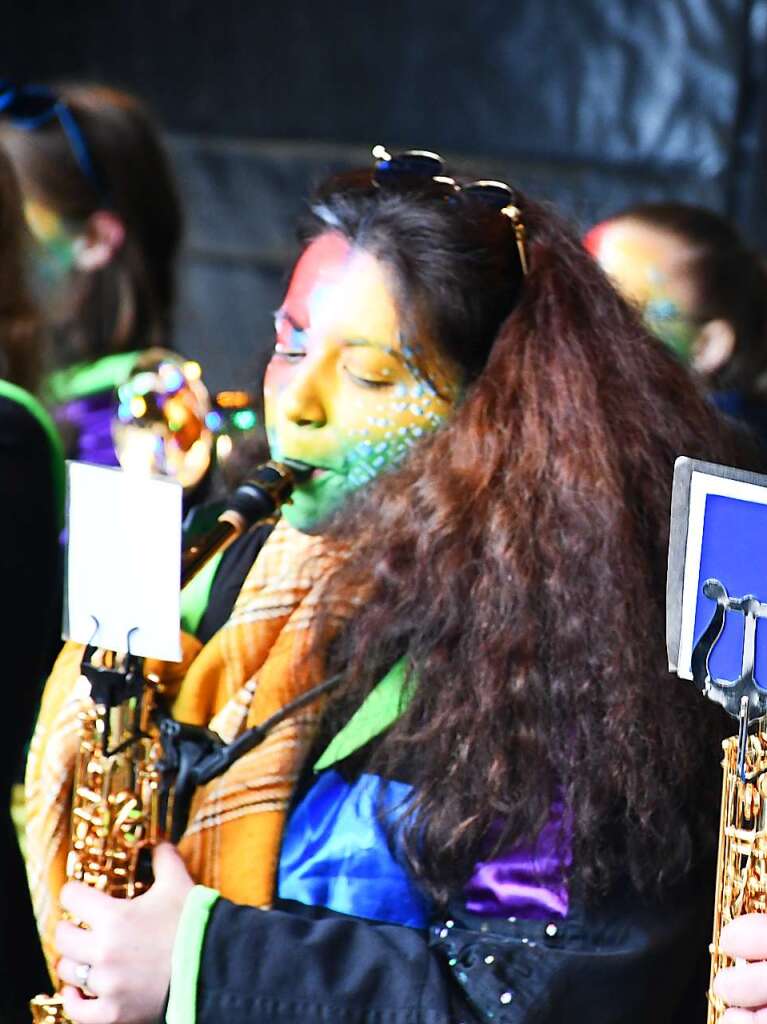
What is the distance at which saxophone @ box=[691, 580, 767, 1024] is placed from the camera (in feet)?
3.51

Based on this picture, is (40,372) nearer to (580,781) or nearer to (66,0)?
(580,781)

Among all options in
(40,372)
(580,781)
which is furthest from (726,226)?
(580,781)

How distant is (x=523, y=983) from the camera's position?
1.26 meters

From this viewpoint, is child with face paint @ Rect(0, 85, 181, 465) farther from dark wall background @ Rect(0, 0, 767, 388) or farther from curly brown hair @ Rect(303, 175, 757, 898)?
curly brown hair @ Rect(303, 175, 757, 898)

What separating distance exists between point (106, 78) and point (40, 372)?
9.91 ft

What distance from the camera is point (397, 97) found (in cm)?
432

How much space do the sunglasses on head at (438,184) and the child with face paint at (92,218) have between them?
43.9 inches

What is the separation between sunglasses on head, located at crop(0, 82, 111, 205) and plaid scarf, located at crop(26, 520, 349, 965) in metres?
1.37

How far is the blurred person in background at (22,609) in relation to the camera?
160 centimetres

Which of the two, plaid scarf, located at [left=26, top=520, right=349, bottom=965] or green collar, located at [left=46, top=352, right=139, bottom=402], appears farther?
green collar, located at [left=46, top=352, right=139, bottom=402]

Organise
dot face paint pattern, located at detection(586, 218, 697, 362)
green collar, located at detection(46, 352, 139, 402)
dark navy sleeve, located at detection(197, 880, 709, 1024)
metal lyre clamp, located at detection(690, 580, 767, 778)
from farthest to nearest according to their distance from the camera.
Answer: dot face paint pattern, located at detection(586, 218, 697, 362), green collar, located at detection(46, 352, 139, 402), dark navy sleeve, located at detection(197, 880, 709, 1024), metal lyre clamp, located at detection(690, 580, 767, 778)

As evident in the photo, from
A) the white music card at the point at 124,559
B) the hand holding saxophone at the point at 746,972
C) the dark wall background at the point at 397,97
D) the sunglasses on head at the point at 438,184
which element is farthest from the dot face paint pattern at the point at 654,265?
the hand holding saxophone at the point at 746,972

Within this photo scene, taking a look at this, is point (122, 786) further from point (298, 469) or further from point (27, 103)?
point (27, 103)

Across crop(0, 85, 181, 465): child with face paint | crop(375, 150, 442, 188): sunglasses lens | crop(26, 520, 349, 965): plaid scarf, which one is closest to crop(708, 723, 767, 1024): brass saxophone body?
crop(26, 520, 349, 965): plaid scarf
